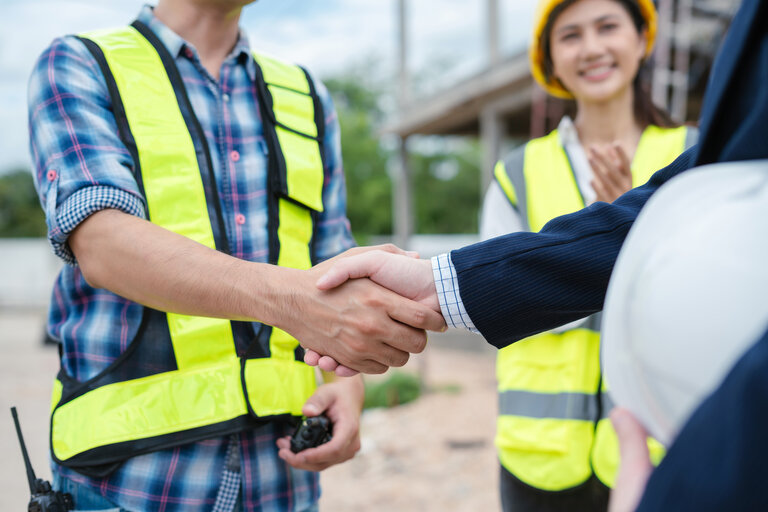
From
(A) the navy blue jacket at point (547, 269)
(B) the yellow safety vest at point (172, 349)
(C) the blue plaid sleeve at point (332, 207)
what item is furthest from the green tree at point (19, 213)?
(A) the navy blue jacket at point (547, 269)

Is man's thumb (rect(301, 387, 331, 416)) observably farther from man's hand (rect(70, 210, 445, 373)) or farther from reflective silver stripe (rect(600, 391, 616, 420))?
reflective silver stripe (rect(600, 391, 616, 420))

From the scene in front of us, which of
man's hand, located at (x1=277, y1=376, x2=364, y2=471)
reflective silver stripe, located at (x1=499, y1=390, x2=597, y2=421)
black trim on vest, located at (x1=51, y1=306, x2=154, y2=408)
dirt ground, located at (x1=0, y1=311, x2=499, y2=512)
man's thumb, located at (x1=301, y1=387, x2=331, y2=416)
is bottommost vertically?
dirt ground, located at (x1=0, y1=311, x2=499, y2=512)

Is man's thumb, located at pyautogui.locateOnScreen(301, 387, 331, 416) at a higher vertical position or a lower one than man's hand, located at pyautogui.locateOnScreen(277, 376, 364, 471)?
higher

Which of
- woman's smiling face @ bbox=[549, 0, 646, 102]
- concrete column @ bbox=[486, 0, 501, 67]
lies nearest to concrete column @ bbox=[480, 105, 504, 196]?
concrete column @ bbox=[486, 0, 501, 67]

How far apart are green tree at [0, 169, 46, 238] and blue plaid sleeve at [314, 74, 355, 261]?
38.3 m

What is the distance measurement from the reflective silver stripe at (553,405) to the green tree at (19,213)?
38441 mm

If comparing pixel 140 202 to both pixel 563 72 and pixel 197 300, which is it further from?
pixel 563 72

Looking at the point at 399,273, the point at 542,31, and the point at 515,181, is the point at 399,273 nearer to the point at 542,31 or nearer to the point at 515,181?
the point at 515,181

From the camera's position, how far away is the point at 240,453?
1.54 metres

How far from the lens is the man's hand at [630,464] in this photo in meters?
0.71

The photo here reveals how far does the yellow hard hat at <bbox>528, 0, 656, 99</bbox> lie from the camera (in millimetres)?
2361

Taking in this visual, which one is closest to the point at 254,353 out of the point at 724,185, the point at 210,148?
the point at 210,148

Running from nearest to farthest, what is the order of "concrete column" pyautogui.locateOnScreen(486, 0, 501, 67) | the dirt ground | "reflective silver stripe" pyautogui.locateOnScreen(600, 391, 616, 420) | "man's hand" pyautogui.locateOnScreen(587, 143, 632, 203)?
"reflective silver stripe" pyautogui.locateOnScreen(600, 391, 616, 420) < "man's hand" pyautogui.locateOnScreen(587, 143, 632, 203) < the dirt ground < "concrete column" pyautogui.locateOnScreen(486, 0, 501, 67)

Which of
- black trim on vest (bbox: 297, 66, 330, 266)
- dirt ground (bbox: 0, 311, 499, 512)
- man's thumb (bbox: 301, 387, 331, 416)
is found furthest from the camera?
dirt ground (bbox: 0, 311, 499, 512)
